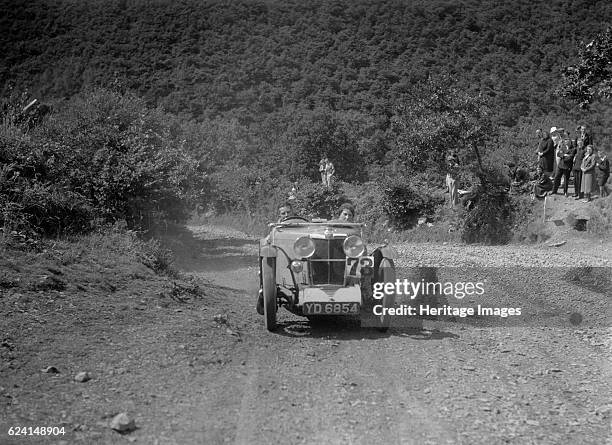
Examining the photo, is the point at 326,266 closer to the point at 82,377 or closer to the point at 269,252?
the point at 269,252

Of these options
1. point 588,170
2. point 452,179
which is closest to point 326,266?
point 588,170

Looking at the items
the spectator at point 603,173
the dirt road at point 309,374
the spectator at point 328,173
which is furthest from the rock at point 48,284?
the spectator at point 328,173

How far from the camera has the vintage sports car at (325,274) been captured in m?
8.72

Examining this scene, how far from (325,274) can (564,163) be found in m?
12.5

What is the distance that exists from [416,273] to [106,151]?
8324 mm

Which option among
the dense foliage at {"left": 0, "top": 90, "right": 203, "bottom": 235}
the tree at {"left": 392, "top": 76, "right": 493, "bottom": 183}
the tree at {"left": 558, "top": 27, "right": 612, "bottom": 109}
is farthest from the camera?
the tree at {"left": 392, "top": 76, "right": 493, "bottom": 183}

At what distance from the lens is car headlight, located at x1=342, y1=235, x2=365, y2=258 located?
8984mm

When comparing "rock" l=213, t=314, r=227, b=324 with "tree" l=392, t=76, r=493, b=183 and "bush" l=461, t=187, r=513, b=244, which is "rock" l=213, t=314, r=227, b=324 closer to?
"bush" l=461, t=187, r=513, b=244

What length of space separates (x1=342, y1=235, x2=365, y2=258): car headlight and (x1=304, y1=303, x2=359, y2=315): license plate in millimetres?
715

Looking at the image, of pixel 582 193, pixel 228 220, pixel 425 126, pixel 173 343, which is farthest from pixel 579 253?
pixel 228 220

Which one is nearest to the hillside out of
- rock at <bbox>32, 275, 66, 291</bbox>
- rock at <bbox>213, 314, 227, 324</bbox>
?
rock at <bbox>213, 314, 227, 324</bbox>

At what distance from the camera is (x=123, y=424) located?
18.4 feet

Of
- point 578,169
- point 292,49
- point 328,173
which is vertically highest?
point 292,49

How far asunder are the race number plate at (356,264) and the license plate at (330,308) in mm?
691
